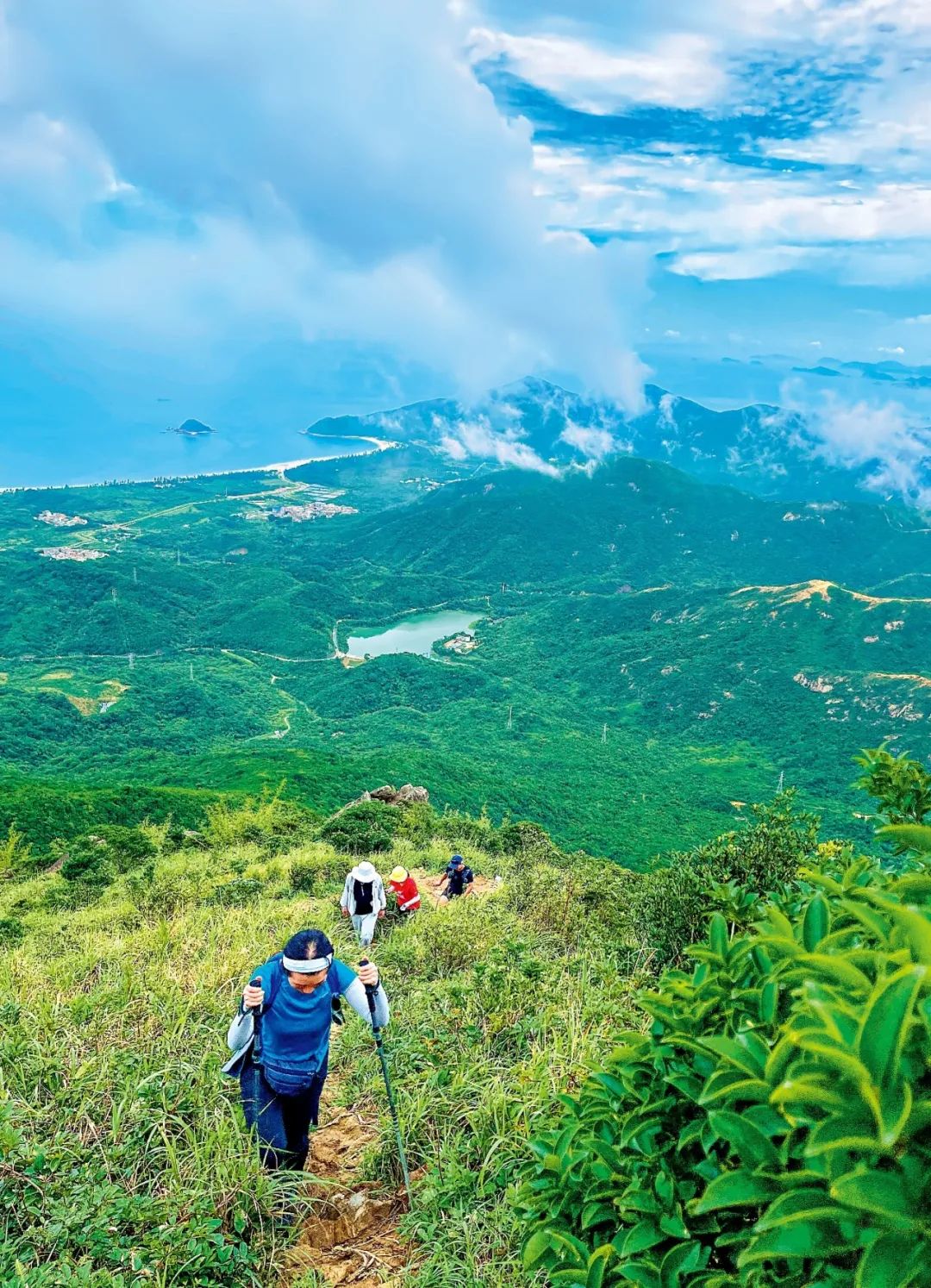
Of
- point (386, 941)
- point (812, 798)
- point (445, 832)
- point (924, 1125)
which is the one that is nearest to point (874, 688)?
point (812, 798)

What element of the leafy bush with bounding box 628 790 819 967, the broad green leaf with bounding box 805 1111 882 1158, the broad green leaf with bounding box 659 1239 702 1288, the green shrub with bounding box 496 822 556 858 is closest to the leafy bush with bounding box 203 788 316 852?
the green shrub with bounding box 496 822 556 858

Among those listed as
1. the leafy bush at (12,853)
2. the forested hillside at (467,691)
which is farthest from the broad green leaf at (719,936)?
the forested hillside at (467,691)

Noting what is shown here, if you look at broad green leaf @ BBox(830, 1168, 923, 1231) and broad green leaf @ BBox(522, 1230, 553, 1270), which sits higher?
broad green leaf @ BBox(830, 1168, 923, 1231)

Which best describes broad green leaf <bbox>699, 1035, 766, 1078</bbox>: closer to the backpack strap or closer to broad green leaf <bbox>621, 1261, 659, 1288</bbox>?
broad green leaf <bbox>621, 1261, 659, 1288</bbox>

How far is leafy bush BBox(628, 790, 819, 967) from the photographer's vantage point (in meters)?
7.89

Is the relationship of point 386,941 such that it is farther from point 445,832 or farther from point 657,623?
point 657,623

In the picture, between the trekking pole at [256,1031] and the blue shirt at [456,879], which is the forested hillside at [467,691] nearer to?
the blue shirt at [456,879]

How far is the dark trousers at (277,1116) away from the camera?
4.91m

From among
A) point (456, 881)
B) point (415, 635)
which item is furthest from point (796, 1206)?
point (415, 635)

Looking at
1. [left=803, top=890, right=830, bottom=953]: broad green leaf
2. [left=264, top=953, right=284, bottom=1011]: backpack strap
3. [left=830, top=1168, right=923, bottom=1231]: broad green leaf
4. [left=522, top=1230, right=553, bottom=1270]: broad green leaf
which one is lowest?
[left=522, top=1230, right=553, bottom=1270]: broad green leaf

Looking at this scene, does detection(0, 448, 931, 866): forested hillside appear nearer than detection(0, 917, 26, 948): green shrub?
No

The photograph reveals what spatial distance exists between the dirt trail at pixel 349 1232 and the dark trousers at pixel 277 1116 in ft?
0.91

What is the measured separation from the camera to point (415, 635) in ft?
521

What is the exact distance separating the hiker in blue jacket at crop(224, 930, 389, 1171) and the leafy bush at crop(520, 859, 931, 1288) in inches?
92.6
